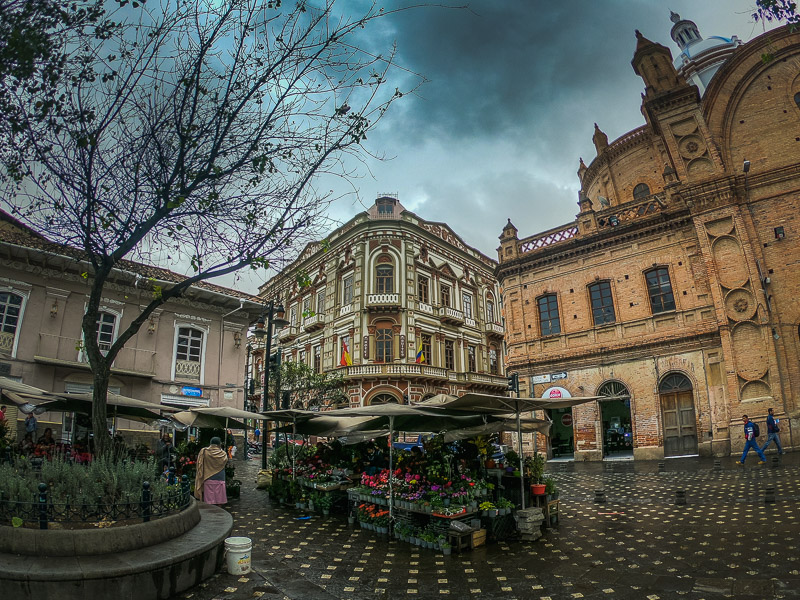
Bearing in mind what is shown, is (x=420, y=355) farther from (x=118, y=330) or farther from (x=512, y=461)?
(x=512, y=461)

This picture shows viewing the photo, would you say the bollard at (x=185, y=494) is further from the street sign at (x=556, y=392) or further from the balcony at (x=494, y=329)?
the balcony at (x=494, y=329)

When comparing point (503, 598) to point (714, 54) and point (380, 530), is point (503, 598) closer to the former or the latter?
point (380, 530)

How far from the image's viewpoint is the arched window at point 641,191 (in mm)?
26750

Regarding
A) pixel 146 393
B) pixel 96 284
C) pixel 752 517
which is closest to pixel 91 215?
pixel 96 284

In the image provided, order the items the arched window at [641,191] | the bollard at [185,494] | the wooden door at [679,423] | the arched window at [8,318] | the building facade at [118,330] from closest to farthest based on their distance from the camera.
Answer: the bollard at [185,494] < the arched window at [8,318] < the building facade at [118,330] < the wooden door at [679,423] < the arched window at [641,191]

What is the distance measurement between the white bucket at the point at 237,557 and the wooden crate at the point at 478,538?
3.31 m

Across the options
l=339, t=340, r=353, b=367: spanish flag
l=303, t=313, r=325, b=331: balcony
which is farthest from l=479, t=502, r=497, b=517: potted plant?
l=303, t=313, r=325, b=331: balcony

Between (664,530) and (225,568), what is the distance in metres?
6.54

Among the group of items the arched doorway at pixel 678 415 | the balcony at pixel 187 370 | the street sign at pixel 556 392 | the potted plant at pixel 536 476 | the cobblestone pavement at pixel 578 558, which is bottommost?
the cobblestone pavement at pixel 578 558

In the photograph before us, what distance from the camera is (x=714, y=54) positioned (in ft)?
109

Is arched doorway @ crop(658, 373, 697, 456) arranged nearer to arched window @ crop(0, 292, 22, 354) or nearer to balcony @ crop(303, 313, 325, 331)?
balcony @ crop(303, 313, 325, 331)

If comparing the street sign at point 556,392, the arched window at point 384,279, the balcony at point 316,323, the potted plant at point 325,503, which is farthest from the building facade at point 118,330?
the street sign at point 556,392

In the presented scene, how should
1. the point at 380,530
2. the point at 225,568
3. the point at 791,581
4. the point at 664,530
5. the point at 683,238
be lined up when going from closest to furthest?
the point at 791,581, the point at 225,568, the point at 664,530, the point at 380,530, the point at 683,238

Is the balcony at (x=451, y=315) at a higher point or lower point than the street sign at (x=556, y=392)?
higher
